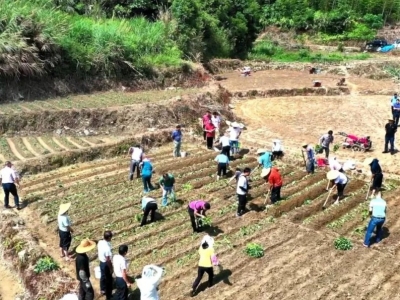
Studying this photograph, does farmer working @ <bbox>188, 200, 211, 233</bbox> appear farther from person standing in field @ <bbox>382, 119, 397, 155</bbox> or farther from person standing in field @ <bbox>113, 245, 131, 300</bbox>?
person standing in field @ <bbox>382, 119, 397, 155</bbox>

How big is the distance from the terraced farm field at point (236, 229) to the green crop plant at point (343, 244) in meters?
0.21

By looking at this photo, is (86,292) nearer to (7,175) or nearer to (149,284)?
(149,284)

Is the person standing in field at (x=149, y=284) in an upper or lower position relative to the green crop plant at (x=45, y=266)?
upper

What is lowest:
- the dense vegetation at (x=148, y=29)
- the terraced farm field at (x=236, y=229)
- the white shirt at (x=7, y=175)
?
the terraced farm field at (x=236, y=229)

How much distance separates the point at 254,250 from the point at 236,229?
1.69m

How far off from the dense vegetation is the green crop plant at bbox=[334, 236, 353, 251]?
62.6ft

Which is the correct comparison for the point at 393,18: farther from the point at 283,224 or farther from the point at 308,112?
the point at 283,224

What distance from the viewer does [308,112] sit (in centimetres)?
2992

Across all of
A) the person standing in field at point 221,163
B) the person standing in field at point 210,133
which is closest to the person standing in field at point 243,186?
the person standing in field at point 221,163

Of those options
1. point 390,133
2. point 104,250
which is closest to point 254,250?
point 104,250

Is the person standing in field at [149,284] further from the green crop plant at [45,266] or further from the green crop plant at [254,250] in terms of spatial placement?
the green crop plant at [254,250]

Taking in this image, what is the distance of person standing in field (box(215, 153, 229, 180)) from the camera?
17.7 metres

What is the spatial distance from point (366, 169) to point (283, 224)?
675 centimetres

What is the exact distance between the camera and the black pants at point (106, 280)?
10695mm
